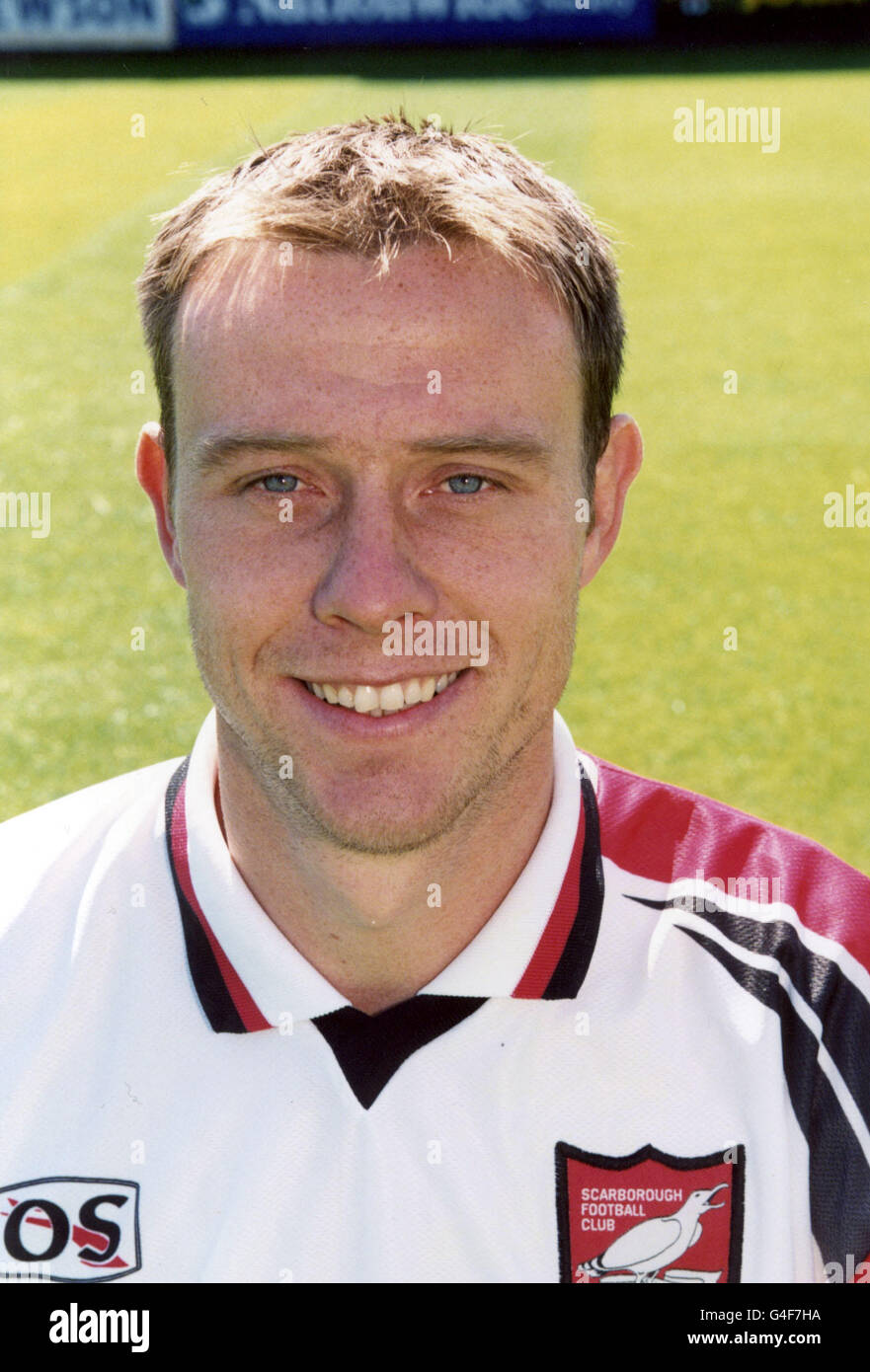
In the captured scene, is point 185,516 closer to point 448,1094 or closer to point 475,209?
point 475,209

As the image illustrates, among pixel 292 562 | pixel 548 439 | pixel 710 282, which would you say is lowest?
pixel 292 562

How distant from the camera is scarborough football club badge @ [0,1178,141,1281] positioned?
1.60 m

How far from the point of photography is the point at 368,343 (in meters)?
1.53

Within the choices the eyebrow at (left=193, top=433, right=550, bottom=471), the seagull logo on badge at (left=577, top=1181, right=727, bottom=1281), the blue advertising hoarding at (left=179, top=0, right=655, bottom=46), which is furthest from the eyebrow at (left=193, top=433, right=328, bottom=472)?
the blue advertising hoarding at (left=179, top=0, right=655, bottom=46)

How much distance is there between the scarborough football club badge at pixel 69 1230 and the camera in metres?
1.60

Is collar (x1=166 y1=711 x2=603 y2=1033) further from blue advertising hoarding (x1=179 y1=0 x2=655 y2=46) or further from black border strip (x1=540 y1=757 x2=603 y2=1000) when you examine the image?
blue advertising hoarding (x1=179 y1=0 x2=655 y2=46)

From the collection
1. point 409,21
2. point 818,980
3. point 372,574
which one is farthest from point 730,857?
point 409,21

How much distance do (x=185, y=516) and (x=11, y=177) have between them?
12.4 metres

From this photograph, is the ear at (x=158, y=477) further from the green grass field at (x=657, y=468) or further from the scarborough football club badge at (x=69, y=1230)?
the scarborough football club badge at (x=69, y=1230)

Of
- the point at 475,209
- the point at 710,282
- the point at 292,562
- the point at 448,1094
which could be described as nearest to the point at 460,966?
the point at 448,1094

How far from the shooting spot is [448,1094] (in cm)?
160

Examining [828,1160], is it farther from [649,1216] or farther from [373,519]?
[373,519]

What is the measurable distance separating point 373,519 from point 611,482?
17.5 inches

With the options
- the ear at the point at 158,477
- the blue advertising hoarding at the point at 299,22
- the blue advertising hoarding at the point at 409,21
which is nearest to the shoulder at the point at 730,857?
the ear at the point at 158,477
